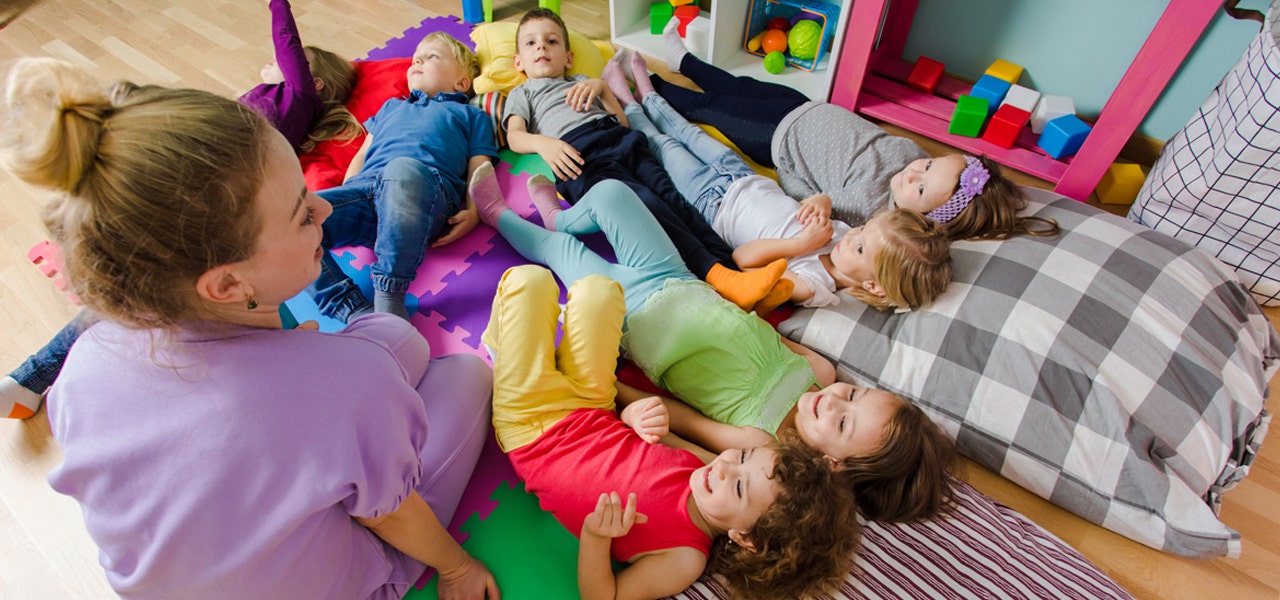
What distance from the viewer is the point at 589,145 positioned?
195 cm

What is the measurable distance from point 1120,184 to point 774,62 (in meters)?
1.25

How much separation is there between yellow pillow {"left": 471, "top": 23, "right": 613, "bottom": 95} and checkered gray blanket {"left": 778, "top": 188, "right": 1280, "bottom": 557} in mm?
1322

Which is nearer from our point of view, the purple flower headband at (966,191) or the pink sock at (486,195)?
the purple flower headband at (966,191)

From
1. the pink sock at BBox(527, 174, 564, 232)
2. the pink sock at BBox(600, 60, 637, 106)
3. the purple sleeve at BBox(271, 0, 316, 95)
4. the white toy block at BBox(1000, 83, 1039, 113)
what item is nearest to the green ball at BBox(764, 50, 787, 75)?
the pink sock at BBox(600, 60, 637, 106)

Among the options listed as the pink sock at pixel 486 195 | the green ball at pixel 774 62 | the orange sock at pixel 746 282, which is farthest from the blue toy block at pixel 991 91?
the pink sock at pixel 486 195

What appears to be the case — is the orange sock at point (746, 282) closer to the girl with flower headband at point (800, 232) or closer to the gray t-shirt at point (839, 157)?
the girl with flower headband at point (800, 232)

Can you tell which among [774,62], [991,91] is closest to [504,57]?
[774,62]

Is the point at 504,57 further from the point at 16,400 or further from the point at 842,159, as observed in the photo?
the point at 16,400

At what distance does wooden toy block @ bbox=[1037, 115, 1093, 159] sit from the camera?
198cm

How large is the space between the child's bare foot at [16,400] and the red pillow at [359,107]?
85cm

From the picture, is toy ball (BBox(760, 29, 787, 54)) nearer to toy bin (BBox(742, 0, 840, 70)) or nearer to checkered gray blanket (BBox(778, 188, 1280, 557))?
toy bin (BBox(742, 0, 840, 70))

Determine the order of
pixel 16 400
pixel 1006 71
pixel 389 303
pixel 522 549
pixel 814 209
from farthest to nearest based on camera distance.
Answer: pixel 1006 71 < pixel 814 209 < pixel 389 303 < pixel 16 400 < pixel 522 549

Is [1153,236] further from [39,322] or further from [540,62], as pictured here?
[39,322]

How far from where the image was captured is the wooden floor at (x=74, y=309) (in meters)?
1.30
